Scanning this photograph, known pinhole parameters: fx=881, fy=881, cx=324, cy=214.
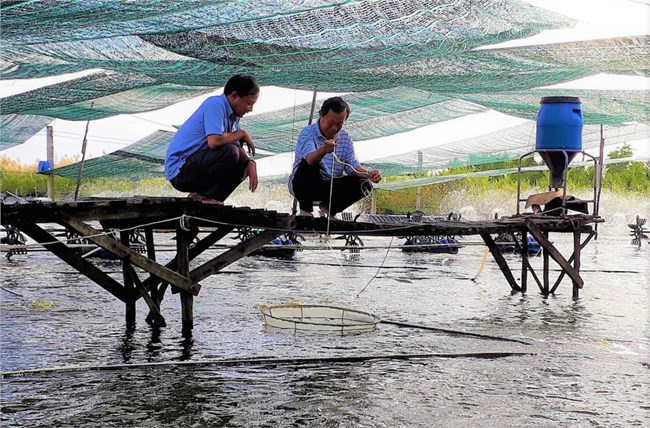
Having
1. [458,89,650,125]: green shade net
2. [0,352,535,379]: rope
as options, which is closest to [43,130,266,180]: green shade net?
[458,89,650,125]: green shade net

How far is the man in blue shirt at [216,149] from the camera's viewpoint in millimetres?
6562

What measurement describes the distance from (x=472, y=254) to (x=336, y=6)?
13.5 metres

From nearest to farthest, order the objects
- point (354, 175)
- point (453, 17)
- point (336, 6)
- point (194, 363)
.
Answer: point (194, 363), point (354, 175), point (336, 6), point (453, 17)

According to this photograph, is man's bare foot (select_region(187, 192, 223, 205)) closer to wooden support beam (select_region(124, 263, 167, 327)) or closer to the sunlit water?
wooden support beam (select_region(124, 263, 167, 327))

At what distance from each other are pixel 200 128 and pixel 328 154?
131 cm

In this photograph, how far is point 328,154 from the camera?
300 inches

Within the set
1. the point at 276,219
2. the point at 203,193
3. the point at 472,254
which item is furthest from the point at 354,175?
the point at 472,254

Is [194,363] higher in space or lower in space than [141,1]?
lower

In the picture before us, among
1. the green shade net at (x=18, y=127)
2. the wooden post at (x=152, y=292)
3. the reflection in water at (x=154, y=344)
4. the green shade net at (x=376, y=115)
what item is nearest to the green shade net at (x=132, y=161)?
the green shade net at (x=18, y=127)

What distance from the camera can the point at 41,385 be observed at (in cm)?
546

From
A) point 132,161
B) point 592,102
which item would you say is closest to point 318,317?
point 592,102

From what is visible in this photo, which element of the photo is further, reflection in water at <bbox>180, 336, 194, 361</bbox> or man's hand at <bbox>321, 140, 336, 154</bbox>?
man's hand at <bbox>321, 140, 336, 154</bbox>

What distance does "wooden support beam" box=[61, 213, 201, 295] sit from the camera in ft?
20.6

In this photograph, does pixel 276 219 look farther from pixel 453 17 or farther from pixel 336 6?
pixel 453 17
